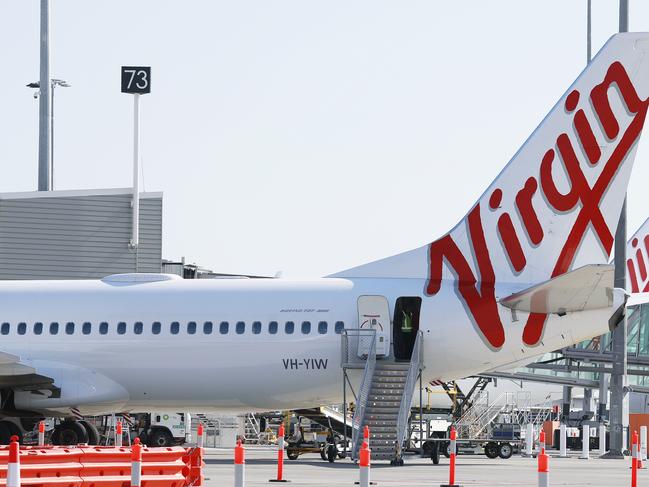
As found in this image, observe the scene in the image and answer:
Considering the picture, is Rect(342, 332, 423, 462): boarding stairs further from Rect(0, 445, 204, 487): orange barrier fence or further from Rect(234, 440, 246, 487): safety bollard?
Rect(234, 440, 246, 487): safety bollard

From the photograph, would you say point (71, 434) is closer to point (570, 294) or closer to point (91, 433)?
point (91, 433)

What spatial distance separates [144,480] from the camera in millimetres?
16703

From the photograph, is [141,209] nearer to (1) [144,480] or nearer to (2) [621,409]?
(2) [621,409]

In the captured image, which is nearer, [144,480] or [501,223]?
[144,480]

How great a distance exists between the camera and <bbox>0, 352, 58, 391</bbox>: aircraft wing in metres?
26.8

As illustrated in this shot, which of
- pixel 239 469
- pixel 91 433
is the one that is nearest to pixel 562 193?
pixel 91 433

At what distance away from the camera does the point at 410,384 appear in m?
26.4

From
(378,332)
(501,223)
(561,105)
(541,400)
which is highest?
(561,105)

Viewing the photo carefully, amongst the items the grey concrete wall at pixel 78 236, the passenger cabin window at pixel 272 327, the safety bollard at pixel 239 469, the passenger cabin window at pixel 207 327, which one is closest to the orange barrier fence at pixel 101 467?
the safety bollard at pixel 239 469

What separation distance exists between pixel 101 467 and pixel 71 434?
41.5ft

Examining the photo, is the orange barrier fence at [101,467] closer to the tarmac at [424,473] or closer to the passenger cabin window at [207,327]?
the tarmac at [424,473]

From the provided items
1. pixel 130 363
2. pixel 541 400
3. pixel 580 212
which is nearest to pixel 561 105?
pixel 580 212

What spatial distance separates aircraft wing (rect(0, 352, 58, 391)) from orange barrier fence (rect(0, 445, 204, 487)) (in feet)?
33.2

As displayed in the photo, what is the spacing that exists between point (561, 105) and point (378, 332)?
5969mm
